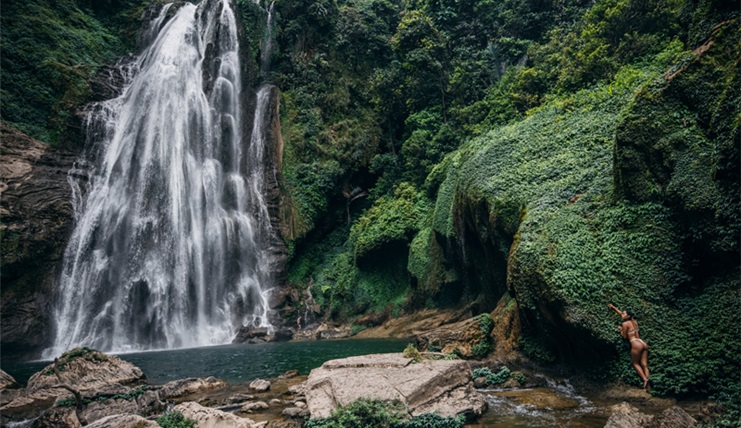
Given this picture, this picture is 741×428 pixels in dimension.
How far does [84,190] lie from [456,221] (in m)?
21.4

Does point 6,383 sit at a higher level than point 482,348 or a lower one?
higher

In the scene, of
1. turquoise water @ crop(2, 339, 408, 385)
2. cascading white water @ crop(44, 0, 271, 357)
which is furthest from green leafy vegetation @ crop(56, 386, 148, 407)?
cascading white water @ crop(44, 0, 271, 357)

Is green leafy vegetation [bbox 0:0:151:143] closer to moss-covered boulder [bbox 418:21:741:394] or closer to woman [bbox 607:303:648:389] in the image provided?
moss-covered boulder [bbox 418:21:741:394]

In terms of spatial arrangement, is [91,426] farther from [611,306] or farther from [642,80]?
[642,80]

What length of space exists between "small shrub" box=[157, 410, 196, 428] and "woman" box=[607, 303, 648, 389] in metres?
7.85

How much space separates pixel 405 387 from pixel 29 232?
74.2 feet

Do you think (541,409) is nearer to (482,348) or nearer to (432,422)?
(432,422)

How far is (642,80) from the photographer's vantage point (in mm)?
14508

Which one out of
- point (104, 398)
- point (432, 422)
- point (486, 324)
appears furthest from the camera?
point (486, 324)

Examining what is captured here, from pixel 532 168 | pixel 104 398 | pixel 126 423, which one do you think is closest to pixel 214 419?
pixel 126 423

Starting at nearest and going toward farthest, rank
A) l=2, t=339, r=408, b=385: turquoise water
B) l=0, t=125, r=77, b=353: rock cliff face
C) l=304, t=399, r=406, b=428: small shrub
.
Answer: l=304, t=399, r=406, b=428: small shrub → l=2, t=339, r=408, b=385: turquoise water → l=0, t=125, r=77, b=353: rock cliff face

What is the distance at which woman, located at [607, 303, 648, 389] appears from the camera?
7402mm

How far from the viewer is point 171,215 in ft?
81.0

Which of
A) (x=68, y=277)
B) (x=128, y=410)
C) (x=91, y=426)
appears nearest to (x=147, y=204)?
(x=68, y=277)
